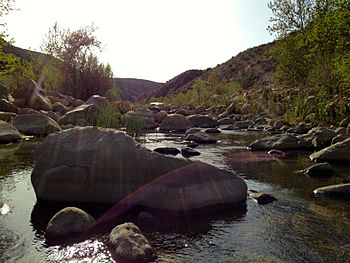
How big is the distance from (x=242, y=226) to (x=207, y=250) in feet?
4.61

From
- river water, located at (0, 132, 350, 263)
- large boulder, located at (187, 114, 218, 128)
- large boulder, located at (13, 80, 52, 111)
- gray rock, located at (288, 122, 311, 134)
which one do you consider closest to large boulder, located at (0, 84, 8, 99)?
large boulder, located at (13, 80, 52, 111)

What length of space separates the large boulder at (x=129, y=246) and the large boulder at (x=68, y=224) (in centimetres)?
81

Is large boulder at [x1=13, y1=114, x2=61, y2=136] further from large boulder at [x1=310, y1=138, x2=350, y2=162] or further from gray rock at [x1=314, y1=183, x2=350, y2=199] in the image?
gray rock at [x1=314, y1=183, x2=350, y2=199]

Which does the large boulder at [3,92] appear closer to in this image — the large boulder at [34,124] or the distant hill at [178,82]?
the large boulder at [34,124]

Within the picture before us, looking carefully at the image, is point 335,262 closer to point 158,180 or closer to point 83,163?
point 158,180

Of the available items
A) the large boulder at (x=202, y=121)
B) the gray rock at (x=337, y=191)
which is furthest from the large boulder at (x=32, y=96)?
the gray rock at (x=337, y=191)

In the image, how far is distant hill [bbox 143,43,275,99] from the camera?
84012 millimetres

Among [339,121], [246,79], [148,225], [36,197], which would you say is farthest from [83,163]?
[246,79]

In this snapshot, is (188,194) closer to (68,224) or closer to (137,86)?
(68,224)

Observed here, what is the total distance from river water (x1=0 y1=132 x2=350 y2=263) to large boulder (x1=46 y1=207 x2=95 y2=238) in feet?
0.82

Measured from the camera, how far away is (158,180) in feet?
27.6

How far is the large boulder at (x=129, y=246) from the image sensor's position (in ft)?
18.6

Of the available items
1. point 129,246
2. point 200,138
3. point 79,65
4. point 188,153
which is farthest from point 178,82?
point 129,246

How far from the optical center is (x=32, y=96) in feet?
97.3
